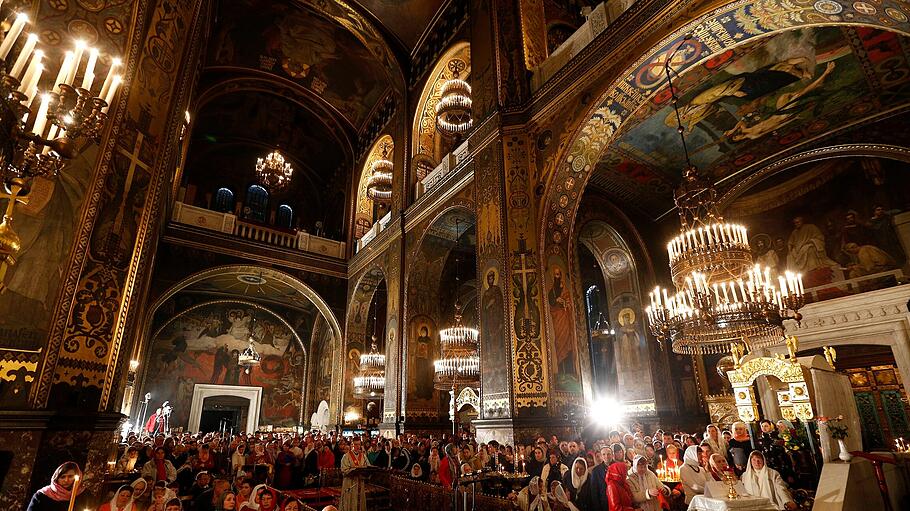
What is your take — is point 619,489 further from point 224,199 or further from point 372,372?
point 224,199

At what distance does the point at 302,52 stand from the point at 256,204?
7354 mm

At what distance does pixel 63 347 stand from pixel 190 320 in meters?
13.6

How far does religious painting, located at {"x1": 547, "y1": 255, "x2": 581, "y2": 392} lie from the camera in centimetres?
761

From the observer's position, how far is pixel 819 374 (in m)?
7.35

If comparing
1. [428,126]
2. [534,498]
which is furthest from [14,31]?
[428,126]

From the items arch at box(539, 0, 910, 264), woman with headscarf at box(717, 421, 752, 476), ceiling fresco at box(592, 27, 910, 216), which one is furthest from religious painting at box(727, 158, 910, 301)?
arch at box(539, 0, 910, 264)

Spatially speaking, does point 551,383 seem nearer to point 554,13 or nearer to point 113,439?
point 113,439

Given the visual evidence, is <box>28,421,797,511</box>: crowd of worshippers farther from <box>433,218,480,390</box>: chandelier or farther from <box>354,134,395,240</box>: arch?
<box>354,134,395,240</box>: arch

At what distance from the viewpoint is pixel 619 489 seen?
462 centimetres

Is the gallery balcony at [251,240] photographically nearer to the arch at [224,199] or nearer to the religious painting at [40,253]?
the arch at [224,199]

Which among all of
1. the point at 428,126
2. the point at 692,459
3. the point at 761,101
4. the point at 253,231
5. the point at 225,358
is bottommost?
the point at 692,459

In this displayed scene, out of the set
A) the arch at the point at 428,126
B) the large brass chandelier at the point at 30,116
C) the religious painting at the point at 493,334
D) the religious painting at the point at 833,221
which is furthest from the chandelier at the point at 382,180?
the large brass chandelier at the point at 30,116

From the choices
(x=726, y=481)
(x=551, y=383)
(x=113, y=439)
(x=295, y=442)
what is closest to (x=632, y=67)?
(x=551, y=383)

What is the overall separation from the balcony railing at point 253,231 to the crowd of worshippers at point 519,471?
21.9ft
